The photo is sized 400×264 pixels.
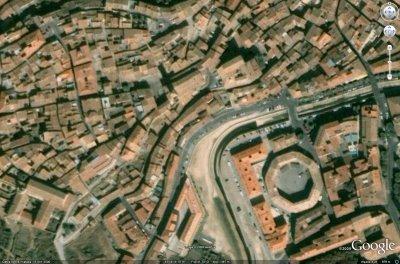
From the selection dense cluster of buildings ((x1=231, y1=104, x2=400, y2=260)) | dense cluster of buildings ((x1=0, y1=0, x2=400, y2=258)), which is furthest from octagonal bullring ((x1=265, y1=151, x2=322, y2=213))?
dense cluster of buildings ((x1=0, y1=0, x2=400, y2=258))

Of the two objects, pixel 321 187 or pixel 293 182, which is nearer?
pixel 321 187

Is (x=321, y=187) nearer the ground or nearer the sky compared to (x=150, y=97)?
nearer the ground

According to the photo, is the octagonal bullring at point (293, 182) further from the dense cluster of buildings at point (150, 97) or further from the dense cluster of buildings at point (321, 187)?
the dense cluster of buildings at point (150, 97)

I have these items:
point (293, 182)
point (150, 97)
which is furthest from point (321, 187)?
point (150, 97)

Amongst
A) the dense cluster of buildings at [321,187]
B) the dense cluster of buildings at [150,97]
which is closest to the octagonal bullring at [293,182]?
the dense cluster of buildings at [321,187]

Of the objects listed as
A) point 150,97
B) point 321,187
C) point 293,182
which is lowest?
point 293,182

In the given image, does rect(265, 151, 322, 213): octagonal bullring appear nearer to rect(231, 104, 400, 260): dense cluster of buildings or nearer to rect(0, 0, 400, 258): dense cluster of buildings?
rect(231, 104, 400, 260): dense cluster of buildings

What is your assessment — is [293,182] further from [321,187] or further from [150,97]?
[150,97]

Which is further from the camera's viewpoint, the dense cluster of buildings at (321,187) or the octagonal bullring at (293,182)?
the octagonal bullring at (293,182)

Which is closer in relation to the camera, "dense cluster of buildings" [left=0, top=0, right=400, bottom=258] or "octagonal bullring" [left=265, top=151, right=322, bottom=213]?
"dense cluster of buildings" [left=0, top=0, right=400, bottom=258]
